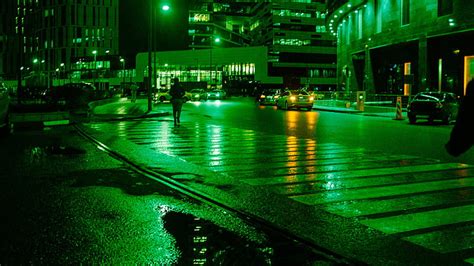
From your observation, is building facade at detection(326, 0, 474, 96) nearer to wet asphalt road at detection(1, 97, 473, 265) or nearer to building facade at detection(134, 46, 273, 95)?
wet asphalt road at detection(1, 97, 473, 265)

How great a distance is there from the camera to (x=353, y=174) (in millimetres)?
11375

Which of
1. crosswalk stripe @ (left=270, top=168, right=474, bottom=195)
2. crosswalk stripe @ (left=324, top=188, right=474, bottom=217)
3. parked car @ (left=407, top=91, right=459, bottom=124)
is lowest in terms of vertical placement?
crosswalk stripe @ (left=324, top=188, right=474, bottom=217)

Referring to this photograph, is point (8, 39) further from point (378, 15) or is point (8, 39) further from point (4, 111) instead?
point (4, 111)

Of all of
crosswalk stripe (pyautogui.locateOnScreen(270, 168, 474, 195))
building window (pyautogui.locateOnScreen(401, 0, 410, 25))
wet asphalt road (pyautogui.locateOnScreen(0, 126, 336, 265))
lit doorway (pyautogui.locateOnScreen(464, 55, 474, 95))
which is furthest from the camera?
building window (pyautogui.locateOnScreen(401, 0, 410, 25))

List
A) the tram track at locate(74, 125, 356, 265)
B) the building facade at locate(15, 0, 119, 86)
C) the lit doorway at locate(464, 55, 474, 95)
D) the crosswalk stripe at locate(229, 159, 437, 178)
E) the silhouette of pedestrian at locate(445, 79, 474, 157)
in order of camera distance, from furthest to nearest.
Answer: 1. the building facade at locate(15, 0, 119, 86)
2. the lit doorway at locate(464, 55, 474, 95)
3. the crosswalk stripe at locate(229, 159, 437, 178)
4. the tram track at locate(74, 125, 356, 265)
5. the silhouette of pedestrian at locate(445, 79, 474, 157)

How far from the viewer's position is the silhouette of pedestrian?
11.4 ft

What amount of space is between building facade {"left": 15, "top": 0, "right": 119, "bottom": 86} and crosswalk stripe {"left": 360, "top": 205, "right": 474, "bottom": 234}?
140240 millimetres

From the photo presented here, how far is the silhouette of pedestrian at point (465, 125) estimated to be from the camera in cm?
349

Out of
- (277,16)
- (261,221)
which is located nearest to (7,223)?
(261,221)

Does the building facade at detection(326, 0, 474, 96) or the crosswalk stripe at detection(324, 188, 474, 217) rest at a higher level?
the building facade at detection(326, 0, 474, 96)

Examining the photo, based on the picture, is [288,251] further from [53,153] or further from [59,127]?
[59,127]

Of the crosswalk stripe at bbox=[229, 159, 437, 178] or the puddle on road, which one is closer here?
the puddle on road

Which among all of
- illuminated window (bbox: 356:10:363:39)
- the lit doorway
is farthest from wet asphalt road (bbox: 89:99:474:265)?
illuminated window (bbox: 356:10:363:39)

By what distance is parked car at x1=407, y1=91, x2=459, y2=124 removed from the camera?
90.7 feet
